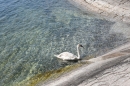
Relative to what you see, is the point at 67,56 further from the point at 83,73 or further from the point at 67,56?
the point at 83,73

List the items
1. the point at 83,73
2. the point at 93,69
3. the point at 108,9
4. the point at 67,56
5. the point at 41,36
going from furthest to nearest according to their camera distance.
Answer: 1. the point at 108,9
2. the point at 41,36
3. the point at 67,56
4. the point at 93,69
5. the point at 83,73

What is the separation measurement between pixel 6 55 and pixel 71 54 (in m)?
7.11

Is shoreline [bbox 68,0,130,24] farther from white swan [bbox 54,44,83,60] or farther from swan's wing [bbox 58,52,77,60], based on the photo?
swan's wing [bbox 58,52,77,60]

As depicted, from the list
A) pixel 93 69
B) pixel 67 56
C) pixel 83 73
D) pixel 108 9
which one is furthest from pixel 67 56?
pixel 108 9

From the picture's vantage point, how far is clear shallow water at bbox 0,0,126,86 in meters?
20.7

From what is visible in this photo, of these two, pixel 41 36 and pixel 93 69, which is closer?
pixel 93 69

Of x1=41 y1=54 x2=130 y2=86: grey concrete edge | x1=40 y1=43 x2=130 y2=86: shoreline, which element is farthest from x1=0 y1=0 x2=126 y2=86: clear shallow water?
x1=41 y1=54 x2=130 y2=86: grey concrete edge

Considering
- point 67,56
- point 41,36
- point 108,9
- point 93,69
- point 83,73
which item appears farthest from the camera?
point 108,9

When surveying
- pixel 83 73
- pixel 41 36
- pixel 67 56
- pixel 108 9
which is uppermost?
pixel 108 9

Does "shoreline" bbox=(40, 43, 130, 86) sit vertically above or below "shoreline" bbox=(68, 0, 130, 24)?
below

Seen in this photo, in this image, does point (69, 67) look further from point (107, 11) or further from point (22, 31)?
point (107, 11)

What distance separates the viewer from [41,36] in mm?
25609

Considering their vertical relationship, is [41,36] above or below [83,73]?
above

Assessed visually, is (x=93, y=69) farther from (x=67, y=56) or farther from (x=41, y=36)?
(x=41, y=36)
